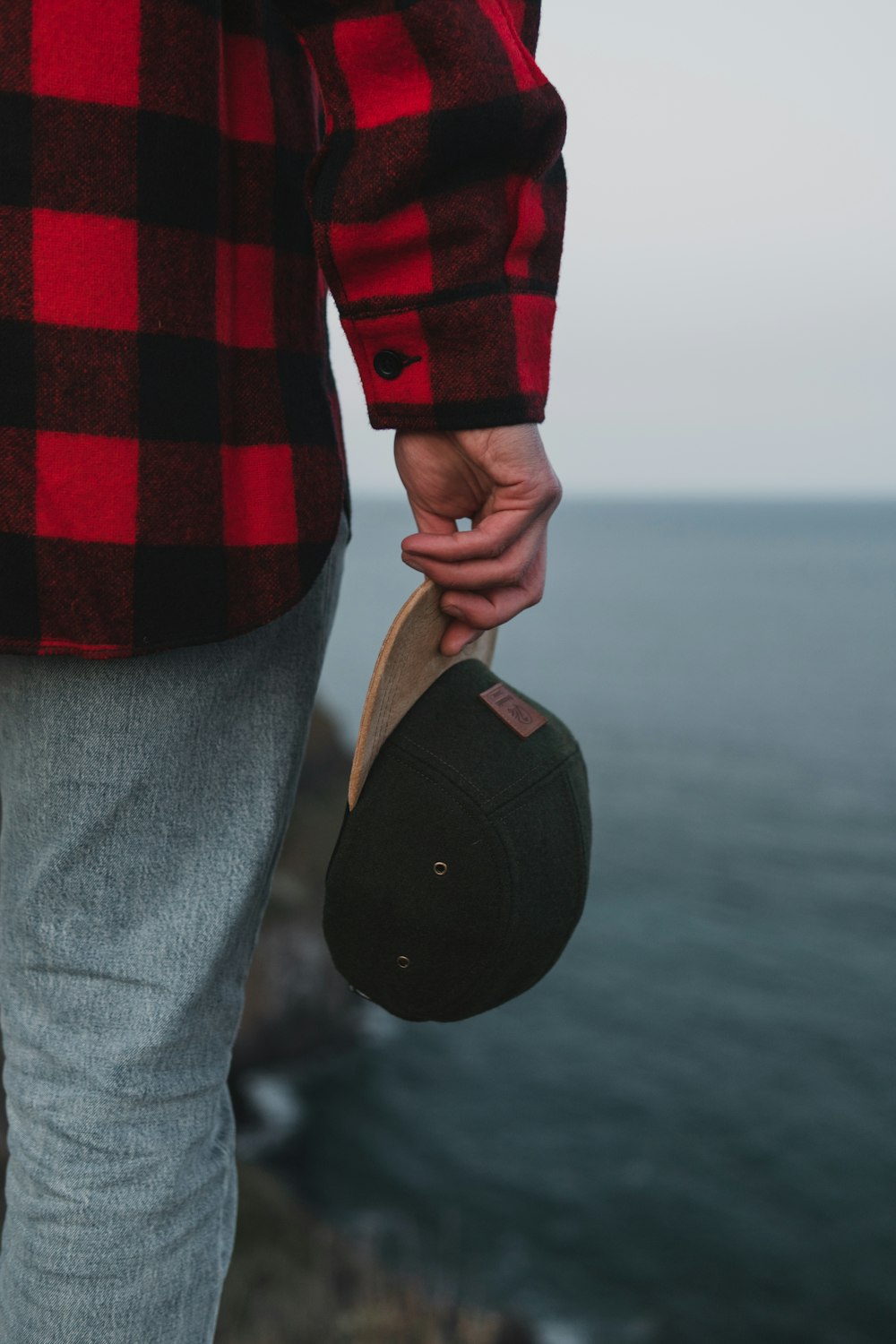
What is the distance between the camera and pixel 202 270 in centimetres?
131

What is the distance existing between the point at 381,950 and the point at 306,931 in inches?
901

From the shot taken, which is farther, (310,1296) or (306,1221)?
(306,1221)

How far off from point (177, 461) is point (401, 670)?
1.31 ft

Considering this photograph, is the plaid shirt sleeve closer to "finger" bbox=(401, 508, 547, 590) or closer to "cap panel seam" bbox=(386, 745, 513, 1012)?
"finger" bbox=(401, 508, 547, 590)

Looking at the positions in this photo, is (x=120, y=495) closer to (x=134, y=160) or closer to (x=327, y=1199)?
(x=134, y=160)

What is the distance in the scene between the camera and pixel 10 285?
1204 millimetres

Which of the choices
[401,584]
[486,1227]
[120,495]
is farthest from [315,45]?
[401,584]

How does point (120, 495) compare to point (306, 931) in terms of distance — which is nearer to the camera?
point (120, 495)

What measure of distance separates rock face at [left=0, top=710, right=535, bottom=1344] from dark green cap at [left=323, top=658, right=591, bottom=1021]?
3.03m

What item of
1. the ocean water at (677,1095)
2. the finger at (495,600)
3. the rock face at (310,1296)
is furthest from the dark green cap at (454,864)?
the ocean water at (677,1095)

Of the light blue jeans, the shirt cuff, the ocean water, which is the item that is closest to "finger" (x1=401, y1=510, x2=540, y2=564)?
the shirt cuff

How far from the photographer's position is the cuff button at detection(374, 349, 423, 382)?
1.30 meters

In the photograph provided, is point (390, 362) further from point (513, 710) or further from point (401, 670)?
point (513, 710)

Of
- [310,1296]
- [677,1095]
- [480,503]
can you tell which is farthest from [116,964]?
[677,1095]
